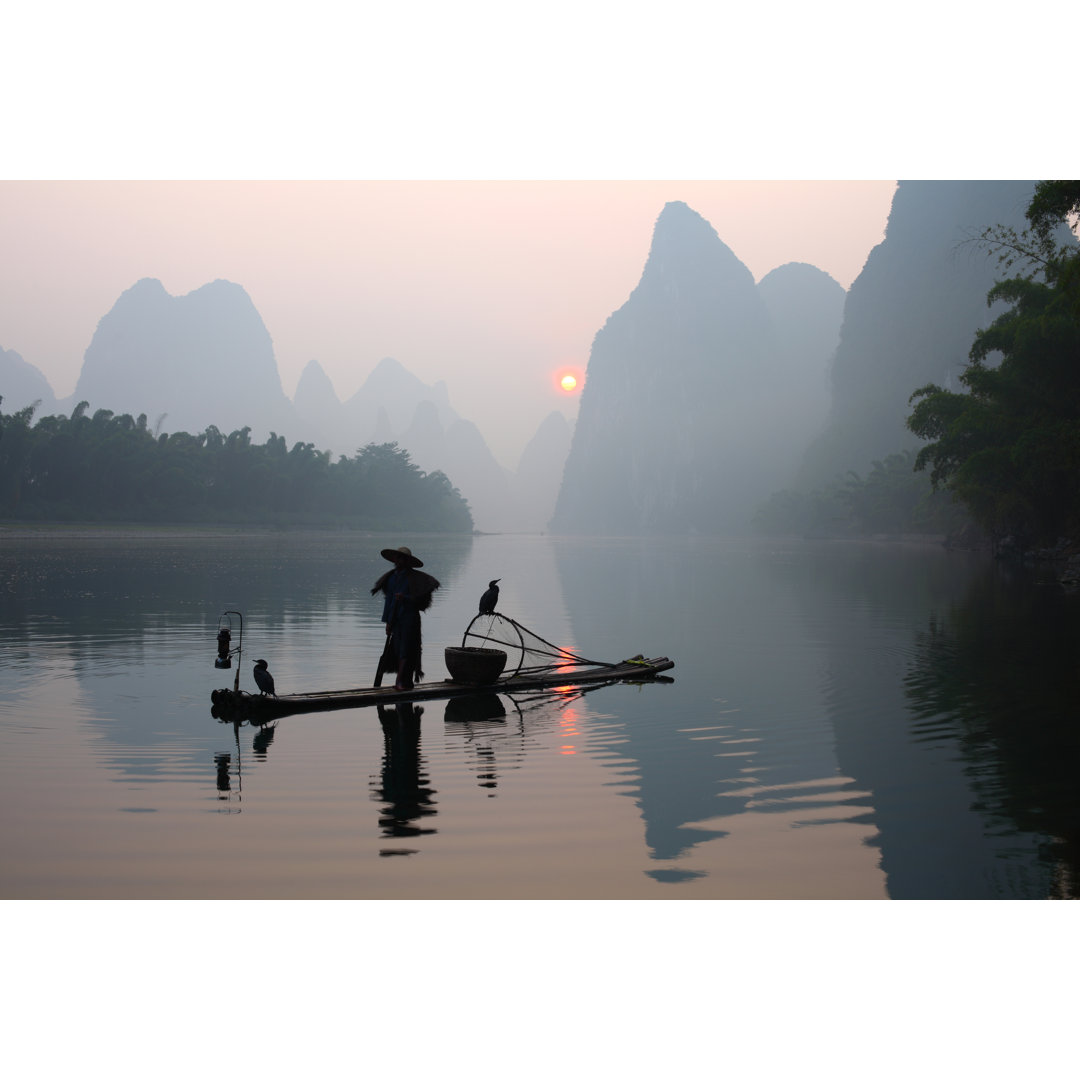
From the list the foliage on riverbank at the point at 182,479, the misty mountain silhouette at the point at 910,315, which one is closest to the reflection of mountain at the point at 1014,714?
the foliage on riverbank at the point at 182,479

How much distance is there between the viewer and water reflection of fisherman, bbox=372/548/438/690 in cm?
1215

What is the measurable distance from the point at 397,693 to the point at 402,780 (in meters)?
3.40

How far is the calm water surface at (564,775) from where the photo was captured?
239 inches

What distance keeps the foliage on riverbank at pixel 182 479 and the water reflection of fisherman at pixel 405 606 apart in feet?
260

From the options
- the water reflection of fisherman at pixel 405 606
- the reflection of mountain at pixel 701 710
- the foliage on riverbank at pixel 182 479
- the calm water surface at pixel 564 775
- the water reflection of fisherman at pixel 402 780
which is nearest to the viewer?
the calm water surface at pixel 564 775

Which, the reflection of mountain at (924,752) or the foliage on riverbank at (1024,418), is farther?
the foliage on riverbank at (1024,418)

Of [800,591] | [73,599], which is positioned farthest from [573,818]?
[800,591]

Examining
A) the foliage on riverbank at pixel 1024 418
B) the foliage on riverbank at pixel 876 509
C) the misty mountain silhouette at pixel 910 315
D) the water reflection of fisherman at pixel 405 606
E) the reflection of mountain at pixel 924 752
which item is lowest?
the reflection of mountain at pixel 924 752

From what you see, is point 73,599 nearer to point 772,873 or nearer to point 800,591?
point 800,591

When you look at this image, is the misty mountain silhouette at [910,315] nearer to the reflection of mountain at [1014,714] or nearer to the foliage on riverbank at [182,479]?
the foliage on riverbank at [182,479]

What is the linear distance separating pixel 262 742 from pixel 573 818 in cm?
393

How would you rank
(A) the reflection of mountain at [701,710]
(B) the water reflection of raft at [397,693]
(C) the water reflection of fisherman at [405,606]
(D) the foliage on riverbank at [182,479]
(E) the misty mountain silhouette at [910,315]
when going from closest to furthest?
(A) the reflection of mountain at [701,710] < (B) the water reflection of raft at [397,693] < (C) the water reflection of fisherman at [405,606] < (D) the foliage on riverbank at [182,479] < (E) the misty mountain silhouette at [910,315]

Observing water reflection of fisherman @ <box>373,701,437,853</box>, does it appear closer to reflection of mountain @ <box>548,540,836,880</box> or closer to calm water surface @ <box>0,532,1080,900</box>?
calm water surface @ <box>0,532,1080,900</box>

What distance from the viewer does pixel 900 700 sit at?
12469 millimetres
